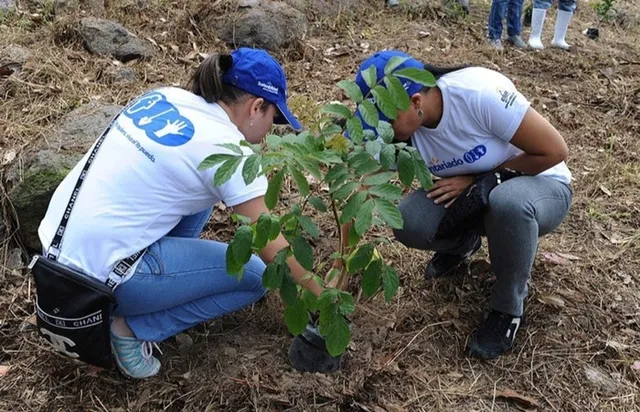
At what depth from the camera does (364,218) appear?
1.46 metres

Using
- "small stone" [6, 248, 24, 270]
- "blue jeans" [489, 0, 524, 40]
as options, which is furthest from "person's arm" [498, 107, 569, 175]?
"blue jeans" [489, 0, 524, 40]

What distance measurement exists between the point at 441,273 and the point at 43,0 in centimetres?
395

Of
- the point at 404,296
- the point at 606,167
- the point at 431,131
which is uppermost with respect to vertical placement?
the point at 431,131

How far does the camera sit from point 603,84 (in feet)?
16.5

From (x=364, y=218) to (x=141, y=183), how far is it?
81 centimetres

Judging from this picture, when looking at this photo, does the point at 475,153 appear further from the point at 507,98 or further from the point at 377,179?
the point at 377,179

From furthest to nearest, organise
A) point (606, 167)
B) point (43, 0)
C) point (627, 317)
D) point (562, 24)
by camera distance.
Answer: point (562, 24) → point (43, 0) → point (606, 167) → point (627, 317)

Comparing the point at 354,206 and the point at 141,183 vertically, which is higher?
the point at 354,206

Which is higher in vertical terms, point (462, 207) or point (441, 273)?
point (462, 207)

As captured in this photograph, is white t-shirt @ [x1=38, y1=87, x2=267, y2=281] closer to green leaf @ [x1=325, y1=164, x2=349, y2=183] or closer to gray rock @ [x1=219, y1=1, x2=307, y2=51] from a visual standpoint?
green leaf @ [x1=325, y1=164, x2=349, y2=183]

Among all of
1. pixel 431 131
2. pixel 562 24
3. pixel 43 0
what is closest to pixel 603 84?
pixel 562 24

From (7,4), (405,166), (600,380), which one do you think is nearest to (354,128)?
(405,166)

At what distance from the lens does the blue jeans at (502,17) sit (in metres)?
5.95

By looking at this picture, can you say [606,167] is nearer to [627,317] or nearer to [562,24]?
[627,317]
